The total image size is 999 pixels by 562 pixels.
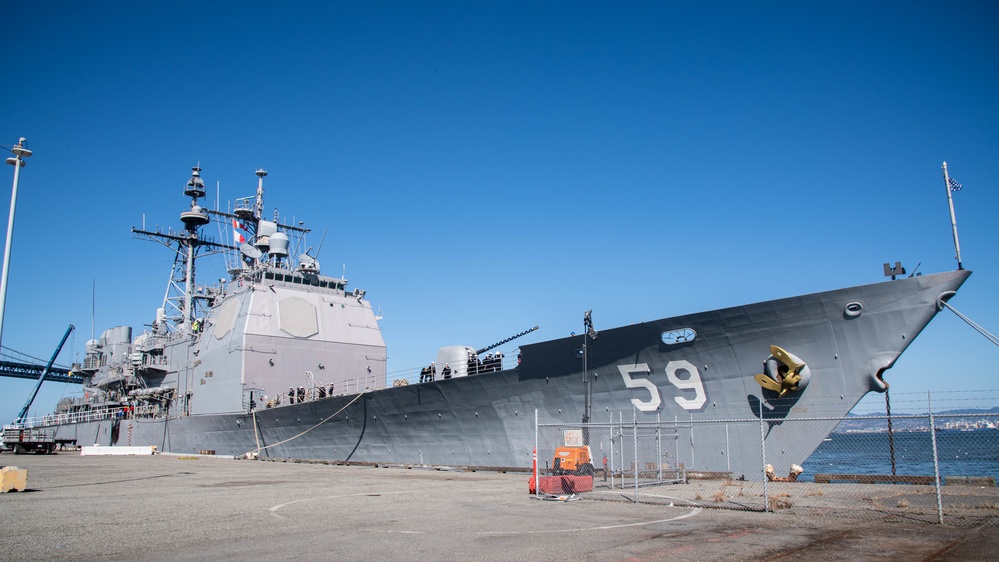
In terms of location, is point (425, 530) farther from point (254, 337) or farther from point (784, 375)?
point (254, 337)

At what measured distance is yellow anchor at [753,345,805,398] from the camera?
12594 millimetres

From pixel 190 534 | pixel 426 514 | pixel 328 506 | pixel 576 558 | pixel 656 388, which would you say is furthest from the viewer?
pixel 656 388

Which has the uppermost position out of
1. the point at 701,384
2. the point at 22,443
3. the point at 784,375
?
the point at 784,375

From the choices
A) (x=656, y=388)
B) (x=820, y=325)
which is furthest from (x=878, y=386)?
(x=656, y=388)

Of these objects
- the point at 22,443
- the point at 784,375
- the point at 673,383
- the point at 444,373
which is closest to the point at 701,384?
the point at 673,383

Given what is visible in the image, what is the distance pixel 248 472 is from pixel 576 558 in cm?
1426

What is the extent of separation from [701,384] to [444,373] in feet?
23.8

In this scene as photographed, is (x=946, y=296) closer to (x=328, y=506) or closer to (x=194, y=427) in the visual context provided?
(x=328, y=506)

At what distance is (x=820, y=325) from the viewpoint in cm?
1266

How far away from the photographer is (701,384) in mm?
13703

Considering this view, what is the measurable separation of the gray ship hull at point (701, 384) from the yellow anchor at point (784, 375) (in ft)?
0.81

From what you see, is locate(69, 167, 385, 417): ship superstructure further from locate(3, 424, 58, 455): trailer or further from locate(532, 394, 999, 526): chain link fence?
locate(532, 394, 999, 526): chain link fence

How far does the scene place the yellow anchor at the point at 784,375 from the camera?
12594mm

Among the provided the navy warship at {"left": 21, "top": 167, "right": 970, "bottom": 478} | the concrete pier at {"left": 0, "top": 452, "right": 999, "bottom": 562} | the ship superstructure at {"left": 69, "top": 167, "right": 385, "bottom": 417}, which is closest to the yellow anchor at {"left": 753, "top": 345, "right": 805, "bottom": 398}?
the navy warship at {"left": 21, "top": 167, "right": 970, "bottom": 478}
